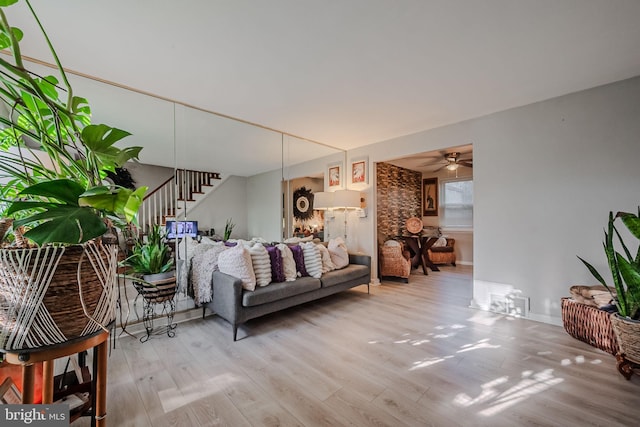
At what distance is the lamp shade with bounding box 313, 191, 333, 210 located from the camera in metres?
4.29

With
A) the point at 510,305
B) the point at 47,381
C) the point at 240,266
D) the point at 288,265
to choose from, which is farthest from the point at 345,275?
the point at 47,381

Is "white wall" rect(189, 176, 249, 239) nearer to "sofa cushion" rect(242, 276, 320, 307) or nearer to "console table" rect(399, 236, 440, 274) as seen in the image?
"sofa cushion" rect(242, 276, 320, 307)

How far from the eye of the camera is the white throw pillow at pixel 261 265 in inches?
105

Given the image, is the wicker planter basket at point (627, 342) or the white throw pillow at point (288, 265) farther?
the white throw pillow at point (288, 265)

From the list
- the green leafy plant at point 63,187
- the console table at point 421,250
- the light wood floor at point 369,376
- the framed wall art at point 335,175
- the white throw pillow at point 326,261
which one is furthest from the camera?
the console table at point 421,250

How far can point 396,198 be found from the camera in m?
5.54

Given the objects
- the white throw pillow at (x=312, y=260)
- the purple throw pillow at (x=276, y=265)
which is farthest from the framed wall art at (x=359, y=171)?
the purple throw pillow at (x=276, y=265)

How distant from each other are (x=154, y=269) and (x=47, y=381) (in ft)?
6.56

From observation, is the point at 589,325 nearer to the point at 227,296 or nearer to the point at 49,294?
the point at 227,296

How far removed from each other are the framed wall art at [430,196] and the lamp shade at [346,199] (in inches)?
127

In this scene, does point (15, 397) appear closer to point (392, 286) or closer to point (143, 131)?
point (143, 131)

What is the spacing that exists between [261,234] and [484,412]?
2.98 metres

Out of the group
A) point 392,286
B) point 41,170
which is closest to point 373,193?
point 392,286

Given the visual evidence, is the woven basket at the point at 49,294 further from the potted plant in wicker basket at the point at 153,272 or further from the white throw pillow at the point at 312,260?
the white throw pillow at the point at 312,260
